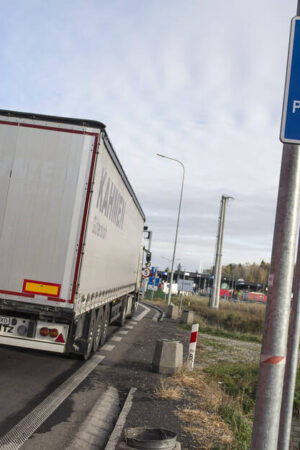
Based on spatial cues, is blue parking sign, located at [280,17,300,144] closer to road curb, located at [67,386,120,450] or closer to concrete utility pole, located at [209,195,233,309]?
road curb, located at [67,386,120,450]

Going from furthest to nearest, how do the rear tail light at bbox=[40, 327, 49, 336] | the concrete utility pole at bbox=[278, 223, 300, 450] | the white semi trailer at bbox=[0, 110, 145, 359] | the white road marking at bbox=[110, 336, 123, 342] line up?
1. the white road marking at bbox=[110, 336, 123, 342]
2. the rear tail light at bbox=[40, 327, 49, 336]
3. the white semi trailer at bbox=[0, 110, 145, 359]
4. the concrete utility pole at bbox=[278, 223, 300, 450]

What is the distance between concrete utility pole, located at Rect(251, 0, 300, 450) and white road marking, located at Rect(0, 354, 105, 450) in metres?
2.81

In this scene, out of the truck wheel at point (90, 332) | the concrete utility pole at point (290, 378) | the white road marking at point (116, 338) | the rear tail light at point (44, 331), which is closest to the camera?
the concrete utility pole at point (290, 378)

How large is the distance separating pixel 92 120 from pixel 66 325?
329 cm

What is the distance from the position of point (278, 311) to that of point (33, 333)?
16.3ft

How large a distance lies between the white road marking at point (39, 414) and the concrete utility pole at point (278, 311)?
2.81 m

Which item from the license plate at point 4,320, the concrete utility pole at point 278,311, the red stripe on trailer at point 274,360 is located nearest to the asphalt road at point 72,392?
the license plate at point 4,320

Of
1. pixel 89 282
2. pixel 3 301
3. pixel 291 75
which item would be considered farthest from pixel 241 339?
pixel 291 75

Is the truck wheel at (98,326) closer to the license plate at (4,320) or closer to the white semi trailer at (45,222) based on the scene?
the white semi trailer at (45,222)

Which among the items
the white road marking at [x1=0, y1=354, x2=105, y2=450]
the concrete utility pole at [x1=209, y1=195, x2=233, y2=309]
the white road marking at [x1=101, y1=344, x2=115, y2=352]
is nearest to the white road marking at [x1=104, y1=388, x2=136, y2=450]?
the white road marking at [x1=0, y1=354, x2=105, y2=450]

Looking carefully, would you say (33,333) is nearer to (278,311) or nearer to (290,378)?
(290,378)

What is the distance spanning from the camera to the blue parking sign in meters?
3.33

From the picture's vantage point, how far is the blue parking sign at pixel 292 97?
10.9 feet

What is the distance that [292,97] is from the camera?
134 inches
